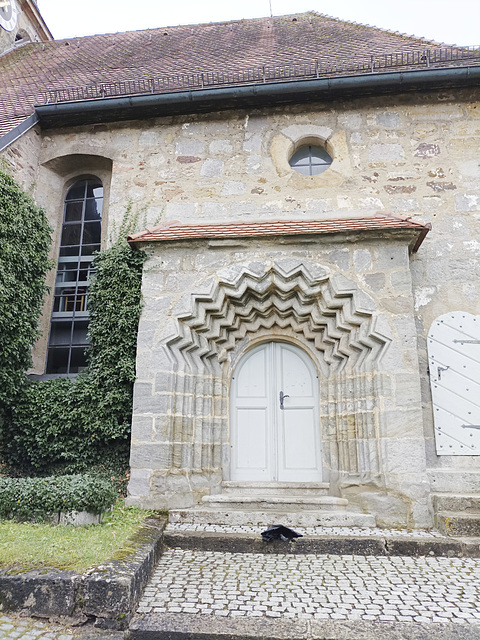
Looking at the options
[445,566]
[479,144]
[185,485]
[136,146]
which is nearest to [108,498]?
[185,485]

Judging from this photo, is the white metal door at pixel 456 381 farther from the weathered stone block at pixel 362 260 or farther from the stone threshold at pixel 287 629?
the stone threshold at pixel 287 629

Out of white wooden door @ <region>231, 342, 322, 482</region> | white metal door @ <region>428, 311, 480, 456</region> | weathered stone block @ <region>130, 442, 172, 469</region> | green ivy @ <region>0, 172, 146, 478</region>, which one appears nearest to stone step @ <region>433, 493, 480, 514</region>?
white metal door @ <region>428, 311, 480, 456</region>

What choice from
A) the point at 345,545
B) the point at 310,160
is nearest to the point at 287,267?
the point at 310,160

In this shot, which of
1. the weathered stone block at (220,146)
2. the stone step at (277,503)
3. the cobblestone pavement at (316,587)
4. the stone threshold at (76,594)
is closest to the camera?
the stone threshold at (76,594)

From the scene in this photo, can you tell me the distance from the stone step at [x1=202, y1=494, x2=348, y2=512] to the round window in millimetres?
4231

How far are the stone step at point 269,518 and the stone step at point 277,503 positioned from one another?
3.7 inches

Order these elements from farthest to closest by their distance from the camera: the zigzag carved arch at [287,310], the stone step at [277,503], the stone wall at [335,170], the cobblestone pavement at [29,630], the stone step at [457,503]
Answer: the stone wall at [335,170]
the zigzag carved arch at [287,310]
the stone step at [277,503]
the stone step at [457,503]
the cobblestone pavement at [29,630]

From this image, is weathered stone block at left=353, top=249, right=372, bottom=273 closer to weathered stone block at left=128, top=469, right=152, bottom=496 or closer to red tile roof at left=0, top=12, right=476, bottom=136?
weathered stone block at left=128, top=469, right=152, bottom=496

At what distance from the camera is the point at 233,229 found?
230 inches

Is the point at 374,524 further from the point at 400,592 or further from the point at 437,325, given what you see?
the point at 437,325

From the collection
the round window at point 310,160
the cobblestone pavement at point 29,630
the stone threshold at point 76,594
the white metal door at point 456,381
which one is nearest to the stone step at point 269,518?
the white metal door at point 456,381

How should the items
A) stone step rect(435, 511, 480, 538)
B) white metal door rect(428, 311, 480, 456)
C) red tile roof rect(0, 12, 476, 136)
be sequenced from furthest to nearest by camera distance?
red tile roof rect(0, 12, 476, 136), white metal door rect(428, 311, 480, 456), stone step rect(435, 511, 480, 538)

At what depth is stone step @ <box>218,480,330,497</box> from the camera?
222 inches

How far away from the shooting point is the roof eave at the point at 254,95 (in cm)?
635
